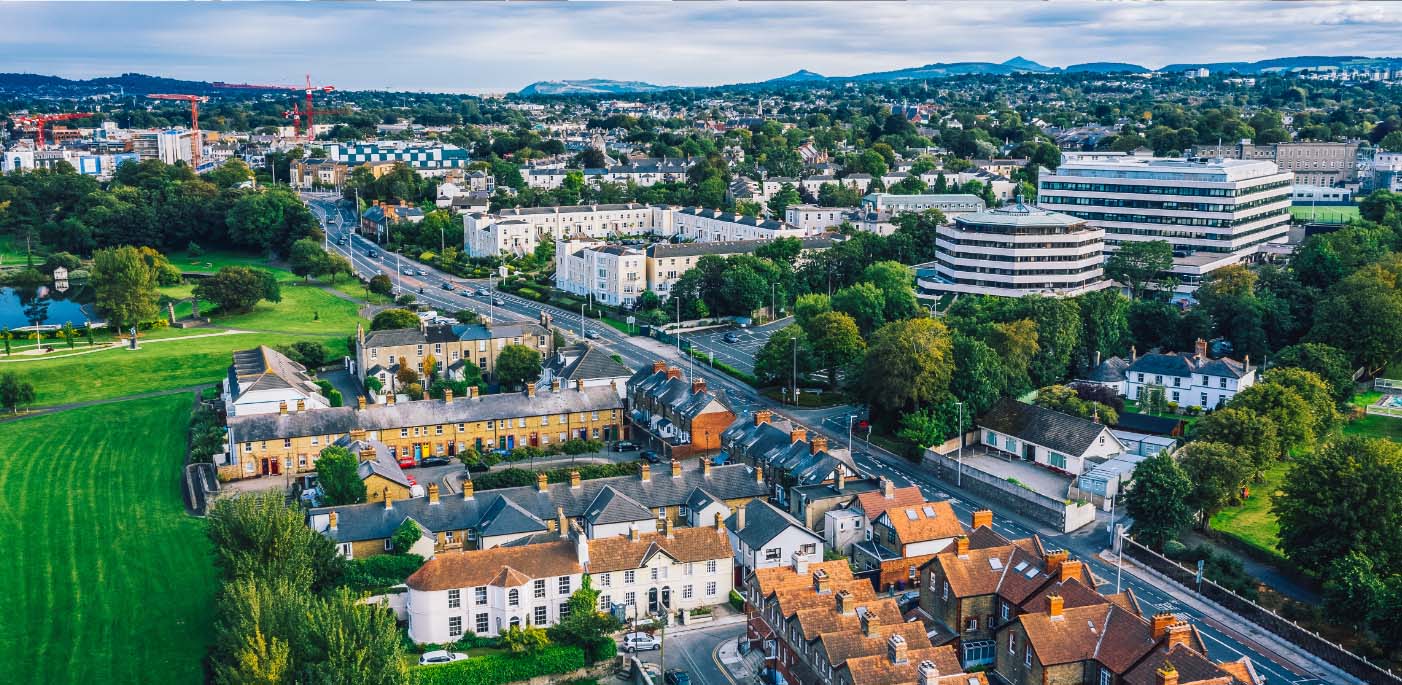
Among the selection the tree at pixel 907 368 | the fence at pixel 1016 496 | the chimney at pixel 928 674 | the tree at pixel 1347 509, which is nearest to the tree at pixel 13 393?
the tree at pixel 907 368

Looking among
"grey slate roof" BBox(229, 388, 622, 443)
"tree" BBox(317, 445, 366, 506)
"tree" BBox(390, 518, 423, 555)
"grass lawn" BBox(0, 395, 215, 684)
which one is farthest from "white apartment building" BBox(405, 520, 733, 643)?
"grey slate roof" BBox(229, 388, 622, 443)

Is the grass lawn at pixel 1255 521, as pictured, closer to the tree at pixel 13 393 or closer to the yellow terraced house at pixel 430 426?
the yellow terraced house at pixel 430 426

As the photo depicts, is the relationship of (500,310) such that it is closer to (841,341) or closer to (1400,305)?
(841,341)

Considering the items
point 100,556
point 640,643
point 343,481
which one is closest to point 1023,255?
point 343,481

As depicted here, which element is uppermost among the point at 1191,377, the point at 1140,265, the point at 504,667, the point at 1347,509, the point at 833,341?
the point at 1140,265

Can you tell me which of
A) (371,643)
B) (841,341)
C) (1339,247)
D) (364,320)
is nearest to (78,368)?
(364,320)

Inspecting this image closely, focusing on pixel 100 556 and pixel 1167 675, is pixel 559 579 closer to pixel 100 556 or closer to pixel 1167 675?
pixel 1167 675

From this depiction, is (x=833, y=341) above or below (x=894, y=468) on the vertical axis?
above
